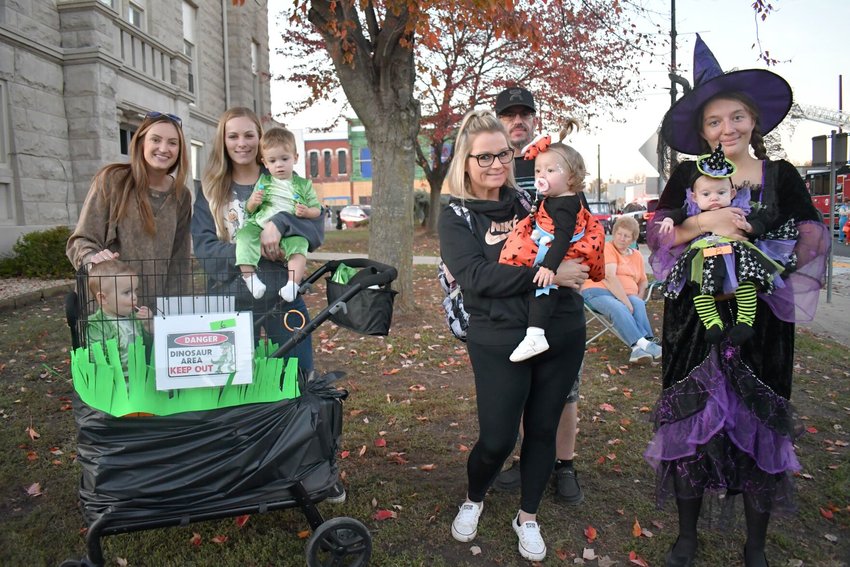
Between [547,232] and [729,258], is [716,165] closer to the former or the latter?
[729,258]

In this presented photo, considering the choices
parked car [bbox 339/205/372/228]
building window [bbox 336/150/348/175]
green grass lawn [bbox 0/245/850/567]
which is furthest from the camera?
building window [bbox 336/150/348/175]

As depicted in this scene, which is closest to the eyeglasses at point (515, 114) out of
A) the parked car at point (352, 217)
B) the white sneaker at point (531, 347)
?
the white sneaker at point (531, 347)

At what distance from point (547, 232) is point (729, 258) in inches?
28.4

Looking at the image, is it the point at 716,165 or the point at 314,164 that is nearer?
the point at 716,165

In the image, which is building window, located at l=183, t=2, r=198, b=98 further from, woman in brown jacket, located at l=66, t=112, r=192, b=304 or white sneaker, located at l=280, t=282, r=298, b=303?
white sneaker, located at l=280, t=282, r=298, b=303

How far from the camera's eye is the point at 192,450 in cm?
223

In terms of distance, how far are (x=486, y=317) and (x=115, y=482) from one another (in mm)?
1556

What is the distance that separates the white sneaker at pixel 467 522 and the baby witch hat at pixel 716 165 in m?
1.83

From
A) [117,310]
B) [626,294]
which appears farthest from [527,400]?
[626,294]

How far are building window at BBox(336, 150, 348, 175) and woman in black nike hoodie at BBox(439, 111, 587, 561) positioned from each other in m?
56.4

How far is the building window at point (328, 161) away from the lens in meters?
58.1

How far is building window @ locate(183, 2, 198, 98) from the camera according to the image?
15328 mm

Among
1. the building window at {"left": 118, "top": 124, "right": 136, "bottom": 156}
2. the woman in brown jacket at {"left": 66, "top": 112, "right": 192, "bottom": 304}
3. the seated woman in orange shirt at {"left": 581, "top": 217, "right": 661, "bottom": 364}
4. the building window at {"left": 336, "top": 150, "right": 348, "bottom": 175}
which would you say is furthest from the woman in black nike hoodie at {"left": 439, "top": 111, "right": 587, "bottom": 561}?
the building window at {"left": 336, "top": 150, "right": 348, "bottom": 175}

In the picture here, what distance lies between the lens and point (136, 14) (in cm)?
1292
